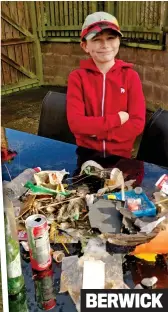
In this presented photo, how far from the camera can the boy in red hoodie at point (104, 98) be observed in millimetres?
1729

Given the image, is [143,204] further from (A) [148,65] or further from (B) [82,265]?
(A) [148,65]

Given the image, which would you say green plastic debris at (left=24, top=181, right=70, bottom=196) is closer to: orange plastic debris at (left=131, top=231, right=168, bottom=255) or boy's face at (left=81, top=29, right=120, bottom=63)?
orange plastic debris at (left=131, top=231, right=168, bottom=255)

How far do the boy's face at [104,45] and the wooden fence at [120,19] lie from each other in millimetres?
2697

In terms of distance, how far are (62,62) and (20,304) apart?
548cm

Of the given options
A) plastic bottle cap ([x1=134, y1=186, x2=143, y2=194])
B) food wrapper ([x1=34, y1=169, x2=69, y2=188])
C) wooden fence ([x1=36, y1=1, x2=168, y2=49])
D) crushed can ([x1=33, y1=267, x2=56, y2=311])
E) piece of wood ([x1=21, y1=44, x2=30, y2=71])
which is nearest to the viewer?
crushed can ([x1=33, y1=267, x2=56, y2=311])

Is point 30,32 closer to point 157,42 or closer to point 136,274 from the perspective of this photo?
point 157,42

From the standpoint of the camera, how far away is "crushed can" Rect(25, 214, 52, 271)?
93 centimetres

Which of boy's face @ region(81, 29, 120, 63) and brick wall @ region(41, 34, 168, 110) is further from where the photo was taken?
brick wall @ region(41, 34, 168, 110)

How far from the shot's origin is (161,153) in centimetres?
180

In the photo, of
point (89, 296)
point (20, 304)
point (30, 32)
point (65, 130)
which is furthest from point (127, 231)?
point (30, 32)

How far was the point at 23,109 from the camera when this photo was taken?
523 cm

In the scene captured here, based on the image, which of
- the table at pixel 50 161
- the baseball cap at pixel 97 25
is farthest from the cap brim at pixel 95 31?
the table at pixel 50 161

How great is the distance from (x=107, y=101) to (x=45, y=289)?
46.0 inches

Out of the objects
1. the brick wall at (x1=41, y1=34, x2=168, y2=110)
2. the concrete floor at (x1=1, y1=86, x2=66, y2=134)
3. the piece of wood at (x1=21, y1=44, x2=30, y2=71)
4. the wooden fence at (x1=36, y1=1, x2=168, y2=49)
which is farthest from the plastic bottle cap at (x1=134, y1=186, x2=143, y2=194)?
the piece of wood at (x1=21, y1=44, x2=30, y2=71)
